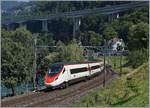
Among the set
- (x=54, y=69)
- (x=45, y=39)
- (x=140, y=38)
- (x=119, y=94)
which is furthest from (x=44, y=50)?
(x=45, y=39)

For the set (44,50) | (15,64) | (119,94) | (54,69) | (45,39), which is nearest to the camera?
(119,94)

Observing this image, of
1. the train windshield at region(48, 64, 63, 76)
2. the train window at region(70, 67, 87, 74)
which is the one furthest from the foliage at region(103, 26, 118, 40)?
the train windshield at region(48, 64, 63, 76)

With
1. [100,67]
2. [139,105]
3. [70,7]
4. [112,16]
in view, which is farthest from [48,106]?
[70,7]

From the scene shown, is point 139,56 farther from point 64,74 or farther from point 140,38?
point 64,74

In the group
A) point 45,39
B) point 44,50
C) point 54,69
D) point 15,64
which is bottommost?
point 45,39

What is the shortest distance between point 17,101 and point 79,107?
13.7 ft

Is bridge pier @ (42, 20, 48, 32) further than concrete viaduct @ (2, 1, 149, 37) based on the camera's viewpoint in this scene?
Yes

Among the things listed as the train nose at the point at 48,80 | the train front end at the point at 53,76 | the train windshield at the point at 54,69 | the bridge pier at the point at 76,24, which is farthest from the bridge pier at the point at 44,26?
the train nose at the point at 48,80

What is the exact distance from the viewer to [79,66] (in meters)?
30.6

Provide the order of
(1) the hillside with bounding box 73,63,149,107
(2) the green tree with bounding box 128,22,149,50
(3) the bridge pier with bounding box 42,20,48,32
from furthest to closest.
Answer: (3) the bridge pier with bounding box 42,20,48,32 → (2) the green tree with bounding box 128,22,149,50 → (1) the hillside with bounding box 73,63,149,107

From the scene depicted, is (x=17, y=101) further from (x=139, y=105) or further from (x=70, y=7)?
(x=70, y=7)

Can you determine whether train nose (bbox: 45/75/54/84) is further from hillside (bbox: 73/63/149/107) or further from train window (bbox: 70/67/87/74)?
hillside (bbox: 73/63/149/107)

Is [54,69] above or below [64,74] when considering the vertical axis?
above

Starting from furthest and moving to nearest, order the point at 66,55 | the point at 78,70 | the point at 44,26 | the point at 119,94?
1. the point at 44,26
2. the point at 66,55
3. the point at 78,70
4. the point at 119,94
